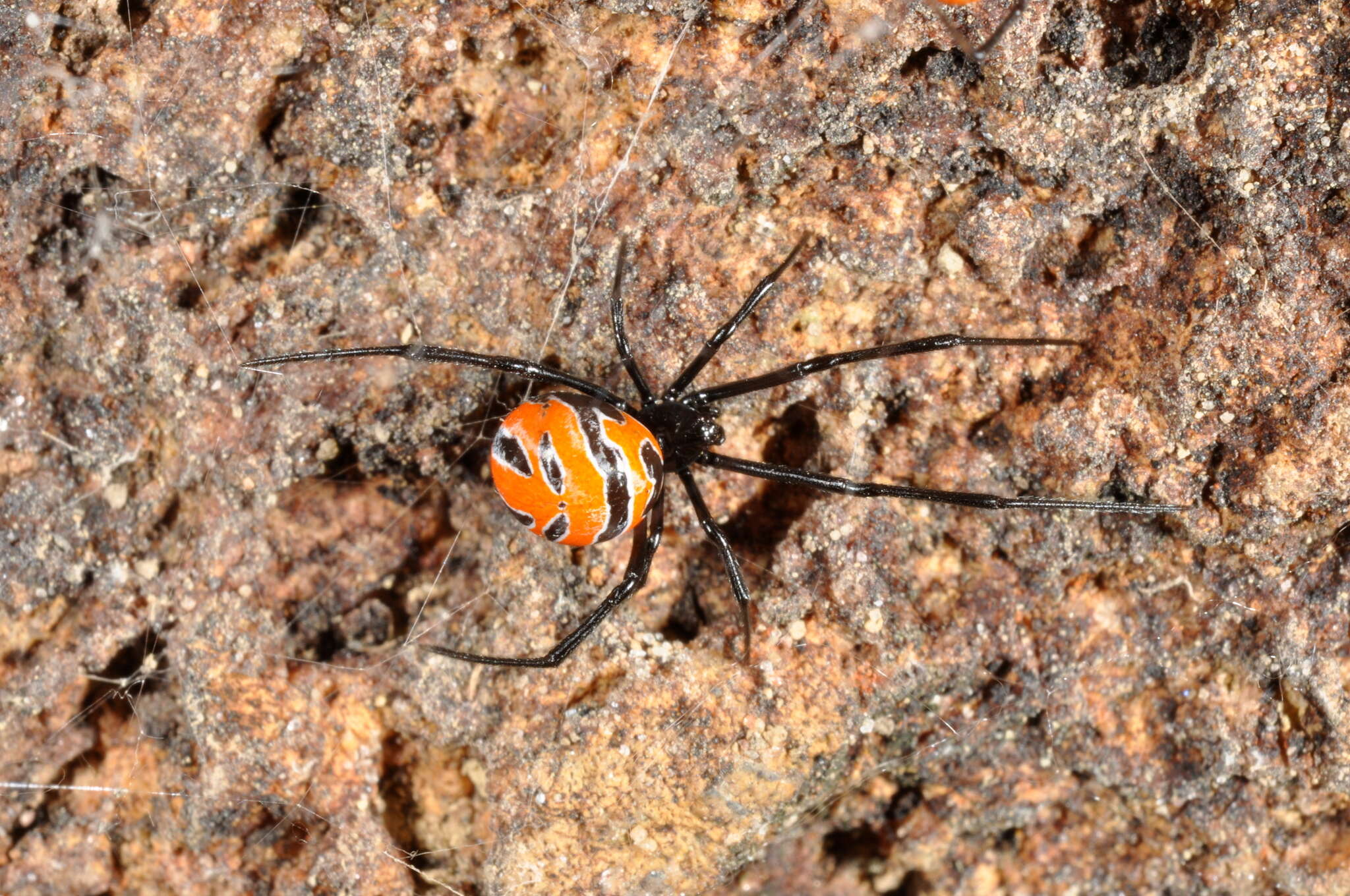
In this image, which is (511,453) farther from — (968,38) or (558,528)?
(968,38)

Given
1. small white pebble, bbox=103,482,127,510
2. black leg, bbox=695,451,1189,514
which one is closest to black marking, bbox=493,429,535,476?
black leg, bbox=695,451,1189,514

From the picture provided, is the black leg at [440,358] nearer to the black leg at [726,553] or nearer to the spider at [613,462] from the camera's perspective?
the spider at [613,462]

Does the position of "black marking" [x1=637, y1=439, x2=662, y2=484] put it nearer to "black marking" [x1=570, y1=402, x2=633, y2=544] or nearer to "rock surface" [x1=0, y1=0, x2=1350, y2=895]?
"black marking" [x1=570, y1=402, x2=633, y2=544]

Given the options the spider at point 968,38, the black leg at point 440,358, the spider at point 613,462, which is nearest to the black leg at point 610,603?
the spider at point 613,462

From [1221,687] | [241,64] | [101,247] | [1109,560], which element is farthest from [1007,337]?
[101,247]

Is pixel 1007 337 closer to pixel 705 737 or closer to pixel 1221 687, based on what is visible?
pixel 1221 687
